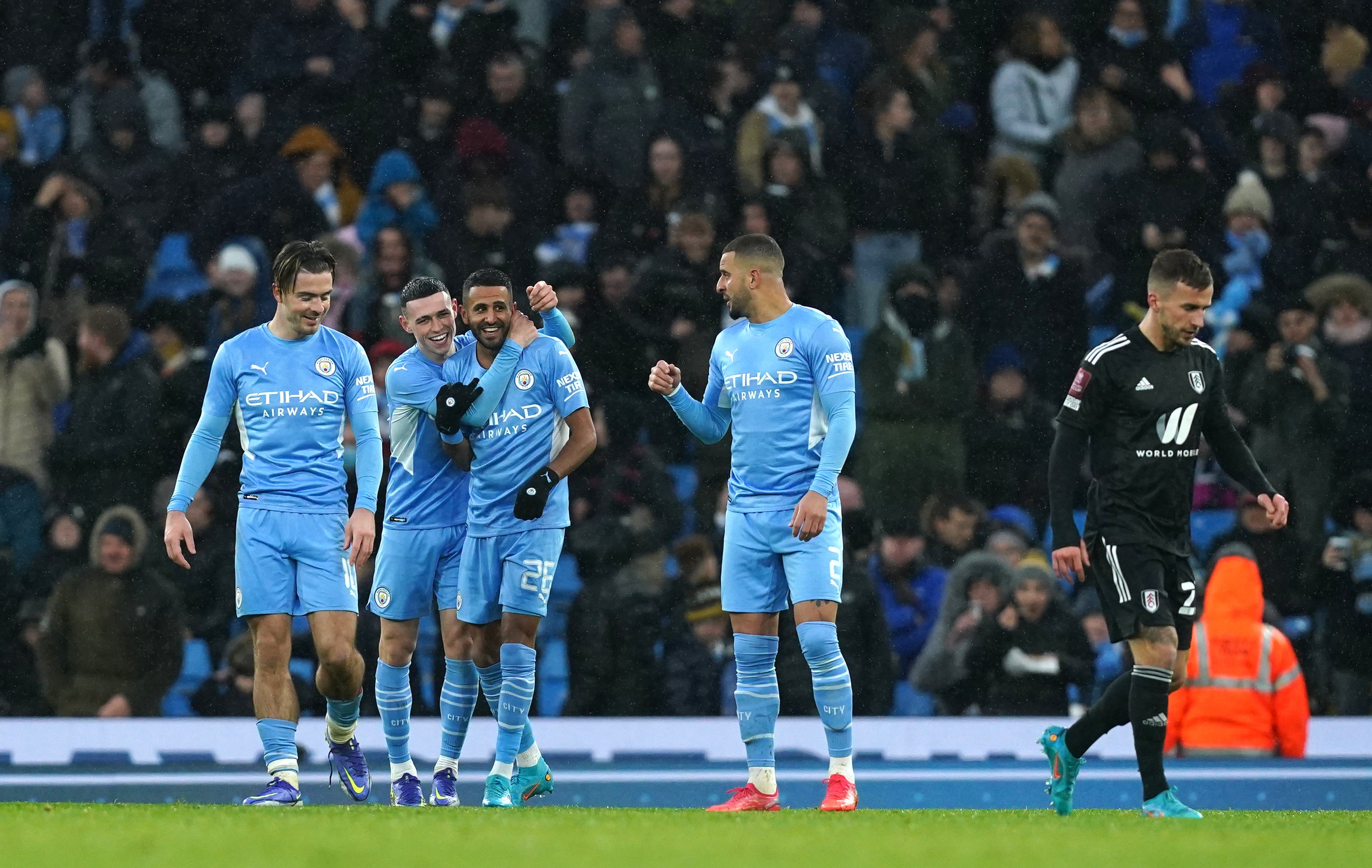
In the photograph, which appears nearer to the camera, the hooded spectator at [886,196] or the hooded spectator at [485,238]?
the hooded spectator at [485,238]

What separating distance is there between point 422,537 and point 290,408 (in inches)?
37.2

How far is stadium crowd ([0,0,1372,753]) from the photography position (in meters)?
11.6

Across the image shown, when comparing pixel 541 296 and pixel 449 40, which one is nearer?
pixel 541 296

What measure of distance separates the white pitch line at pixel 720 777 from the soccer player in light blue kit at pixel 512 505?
1395 mm

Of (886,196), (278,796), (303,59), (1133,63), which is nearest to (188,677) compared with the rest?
(278,796)

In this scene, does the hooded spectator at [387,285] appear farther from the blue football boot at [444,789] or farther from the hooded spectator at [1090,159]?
the blue football boot at [444,789]

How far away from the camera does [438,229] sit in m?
13.8

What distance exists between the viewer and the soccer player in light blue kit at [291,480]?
802cm

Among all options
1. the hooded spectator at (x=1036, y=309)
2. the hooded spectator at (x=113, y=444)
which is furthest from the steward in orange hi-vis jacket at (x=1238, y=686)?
the hooded spectator at (x=113, y=444)

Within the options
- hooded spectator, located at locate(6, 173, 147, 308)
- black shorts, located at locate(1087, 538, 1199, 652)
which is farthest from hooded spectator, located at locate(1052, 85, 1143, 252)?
black shorts, located at locate(1087, 538, 1199, 652)

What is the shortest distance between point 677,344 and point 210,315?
342 cm

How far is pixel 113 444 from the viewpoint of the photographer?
12.6m

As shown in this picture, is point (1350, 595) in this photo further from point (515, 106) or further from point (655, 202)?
point (515, 106)

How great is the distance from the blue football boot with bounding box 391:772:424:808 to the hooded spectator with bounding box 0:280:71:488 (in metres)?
5.41
